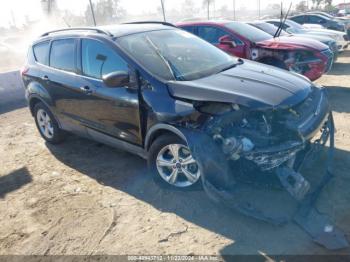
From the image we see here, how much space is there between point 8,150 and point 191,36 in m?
3.69

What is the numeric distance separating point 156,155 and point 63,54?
2176 mm

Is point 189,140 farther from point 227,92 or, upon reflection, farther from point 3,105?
point 3,105

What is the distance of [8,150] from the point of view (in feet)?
19.5

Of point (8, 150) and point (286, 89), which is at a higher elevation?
point (286, 89)

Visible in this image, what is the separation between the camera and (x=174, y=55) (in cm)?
415

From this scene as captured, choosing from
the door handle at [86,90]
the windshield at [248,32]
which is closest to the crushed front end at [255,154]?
the door handle at [86,90]

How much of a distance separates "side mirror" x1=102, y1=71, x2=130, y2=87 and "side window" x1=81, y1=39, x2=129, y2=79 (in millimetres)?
189

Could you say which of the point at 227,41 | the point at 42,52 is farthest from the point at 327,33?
the point at 42,52

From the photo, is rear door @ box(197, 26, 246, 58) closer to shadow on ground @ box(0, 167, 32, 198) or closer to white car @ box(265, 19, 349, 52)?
white car @ box(265, 19, 349, 52)

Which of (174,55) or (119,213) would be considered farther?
(174,55)

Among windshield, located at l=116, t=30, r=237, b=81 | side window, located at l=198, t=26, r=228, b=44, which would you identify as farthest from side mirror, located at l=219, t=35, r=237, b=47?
windshield, located at l=116, t=30, r=237, b=81

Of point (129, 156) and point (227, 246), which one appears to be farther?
point (129, 156)

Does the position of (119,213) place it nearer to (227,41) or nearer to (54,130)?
(54,130)

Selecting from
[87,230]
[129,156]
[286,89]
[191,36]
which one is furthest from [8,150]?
[286,89]
